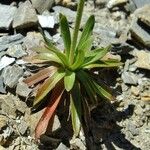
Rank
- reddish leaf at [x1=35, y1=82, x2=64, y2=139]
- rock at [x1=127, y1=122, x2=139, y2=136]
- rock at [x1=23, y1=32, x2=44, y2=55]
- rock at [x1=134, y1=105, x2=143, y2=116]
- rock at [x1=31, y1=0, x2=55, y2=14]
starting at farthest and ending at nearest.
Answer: rock at [x1=31, y1=0, x2=55, y2=14], rock at [x1=23, y1=32, x2=44, y2=55], rock at [x1=134, y1=105, x2=143, y2=116], rock at [x1=127, y1=122, x2=139, y2=136], reddish leaf at [x1=35, y1=82, x2=64, y2=139]

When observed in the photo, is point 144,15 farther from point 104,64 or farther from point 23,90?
point 23,90

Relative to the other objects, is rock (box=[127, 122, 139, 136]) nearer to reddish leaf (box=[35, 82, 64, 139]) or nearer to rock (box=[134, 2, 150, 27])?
reddish leaf (box=[35, 82, 64, 139])

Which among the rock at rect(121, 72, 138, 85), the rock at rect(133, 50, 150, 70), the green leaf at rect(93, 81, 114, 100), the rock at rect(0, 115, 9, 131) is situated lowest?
the rock at rect(121, 72, 138, 85)

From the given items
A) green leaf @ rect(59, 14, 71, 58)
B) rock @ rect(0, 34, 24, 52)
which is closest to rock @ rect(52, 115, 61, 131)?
green leaf @ rect(59, 14, 71, 58)

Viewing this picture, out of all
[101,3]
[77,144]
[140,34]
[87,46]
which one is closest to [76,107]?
[77,144]

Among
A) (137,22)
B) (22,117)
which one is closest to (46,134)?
(22,117)

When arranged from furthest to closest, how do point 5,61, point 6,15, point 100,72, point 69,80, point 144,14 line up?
1. point 144,14
2. point 6,15
3. point 100,72
4. point 5,61
5. point 69,80

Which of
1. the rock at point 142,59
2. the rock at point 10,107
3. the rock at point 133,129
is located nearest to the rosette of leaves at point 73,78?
the rock at point 10,107

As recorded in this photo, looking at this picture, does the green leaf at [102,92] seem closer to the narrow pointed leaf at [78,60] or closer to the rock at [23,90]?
the narrow pointed leaf at [78,60]
